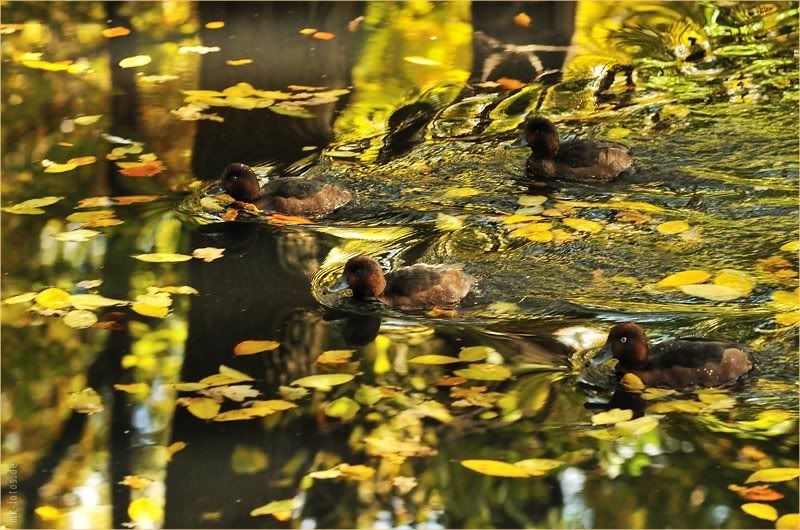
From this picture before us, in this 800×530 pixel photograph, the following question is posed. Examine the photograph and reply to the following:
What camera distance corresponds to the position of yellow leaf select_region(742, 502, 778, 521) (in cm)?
596

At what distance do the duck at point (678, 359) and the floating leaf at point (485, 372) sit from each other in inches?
23.0

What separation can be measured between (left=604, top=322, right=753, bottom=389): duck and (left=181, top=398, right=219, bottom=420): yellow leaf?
2.15 metres

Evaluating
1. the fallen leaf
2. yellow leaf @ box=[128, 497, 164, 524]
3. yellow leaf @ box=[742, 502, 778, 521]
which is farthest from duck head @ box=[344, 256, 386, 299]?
yellow leaf @ box=[742, 502, 778, 521]

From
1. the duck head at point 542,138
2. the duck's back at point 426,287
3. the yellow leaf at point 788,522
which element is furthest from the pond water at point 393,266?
the duck head at point 542,138

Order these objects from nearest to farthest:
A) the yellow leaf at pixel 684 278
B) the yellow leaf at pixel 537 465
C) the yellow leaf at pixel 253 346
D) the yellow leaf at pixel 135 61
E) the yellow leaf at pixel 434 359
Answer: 1. the yellow leaf at pixel 537 465
2. the yellow leaf at pixel 434 359
3. the yellow leaf at pixel 253 346
4. the yellow leaf at pixel 684 278
5. the yellow leaf at pixel 135 61

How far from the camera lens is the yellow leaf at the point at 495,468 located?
6.32 metres

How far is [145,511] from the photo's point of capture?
622 centimetres

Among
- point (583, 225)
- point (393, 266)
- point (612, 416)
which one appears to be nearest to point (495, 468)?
point (612, 416)

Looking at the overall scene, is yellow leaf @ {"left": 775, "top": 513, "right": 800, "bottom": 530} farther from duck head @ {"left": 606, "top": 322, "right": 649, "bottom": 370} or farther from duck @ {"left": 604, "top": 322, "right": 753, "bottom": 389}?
duck head @ {"left": 606, "top": 322, "right": 649, "bottom": 370}

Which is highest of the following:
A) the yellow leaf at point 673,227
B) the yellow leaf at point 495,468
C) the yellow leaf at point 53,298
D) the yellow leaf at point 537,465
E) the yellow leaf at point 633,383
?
the yellow leaf at point 673,227

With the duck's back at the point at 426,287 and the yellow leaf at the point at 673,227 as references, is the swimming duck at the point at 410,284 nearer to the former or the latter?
the duck's back at the point at 426,287

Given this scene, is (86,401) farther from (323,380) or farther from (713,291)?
(713,291)

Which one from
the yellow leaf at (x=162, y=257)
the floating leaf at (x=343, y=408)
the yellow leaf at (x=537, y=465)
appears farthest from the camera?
the yellow leaf at (x=162, y=257)

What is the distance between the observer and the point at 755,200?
9508mm
